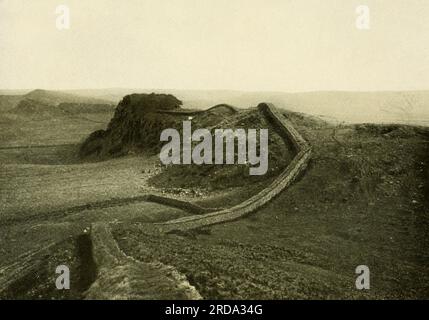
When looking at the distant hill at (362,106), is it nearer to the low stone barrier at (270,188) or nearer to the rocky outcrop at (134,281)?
the low stone barrier at (270,188)

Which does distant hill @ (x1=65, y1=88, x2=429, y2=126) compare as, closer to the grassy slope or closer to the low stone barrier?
the low stone barrier

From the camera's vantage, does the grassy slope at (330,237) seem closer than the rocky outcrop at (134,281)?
No

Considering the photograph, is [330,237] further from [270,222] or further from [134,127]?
[134,127]

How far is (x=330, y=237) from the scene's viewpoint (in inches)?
504

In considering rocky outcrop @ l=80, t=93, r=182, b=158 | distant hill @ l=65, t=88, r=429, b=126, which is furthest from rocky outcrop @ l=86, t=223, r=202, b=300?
distant hill @ l=65, t=88, r=429, b=126

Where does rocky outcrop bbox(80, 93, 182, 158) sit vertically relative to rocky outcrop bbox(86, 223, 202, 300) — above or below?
above

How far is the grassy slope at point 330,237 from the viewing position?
9320 millimetres

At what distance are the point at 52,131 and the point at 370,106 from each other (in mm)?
37900

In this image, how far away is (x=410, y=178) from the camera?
16516mm

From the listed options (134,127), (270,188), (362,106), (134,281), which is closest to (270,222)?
(270,188)

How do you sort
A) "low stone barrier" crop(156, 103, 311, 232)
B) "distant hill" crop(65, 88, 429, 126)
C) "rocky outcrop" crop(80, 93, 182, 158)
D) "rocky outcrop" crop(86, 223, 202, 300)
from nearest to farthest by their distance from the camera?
"rocky outcrop" crop(86, 223, 202, 300), "low stone barrier" crop(156, 103, 311, 232), "rocky outcrop" crop(80, 93, 182, 158), "distant hill" crop(65, 88, 429, 126)

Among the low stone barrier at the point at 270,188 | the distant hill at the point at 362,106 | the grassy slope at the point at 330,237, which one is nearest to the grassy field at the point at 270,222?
the grassy slope at the point at 330,237

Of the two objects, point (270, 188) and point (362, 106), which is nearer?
point (270, 188)

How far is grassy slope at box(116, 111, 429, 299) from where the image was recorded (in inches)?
367
